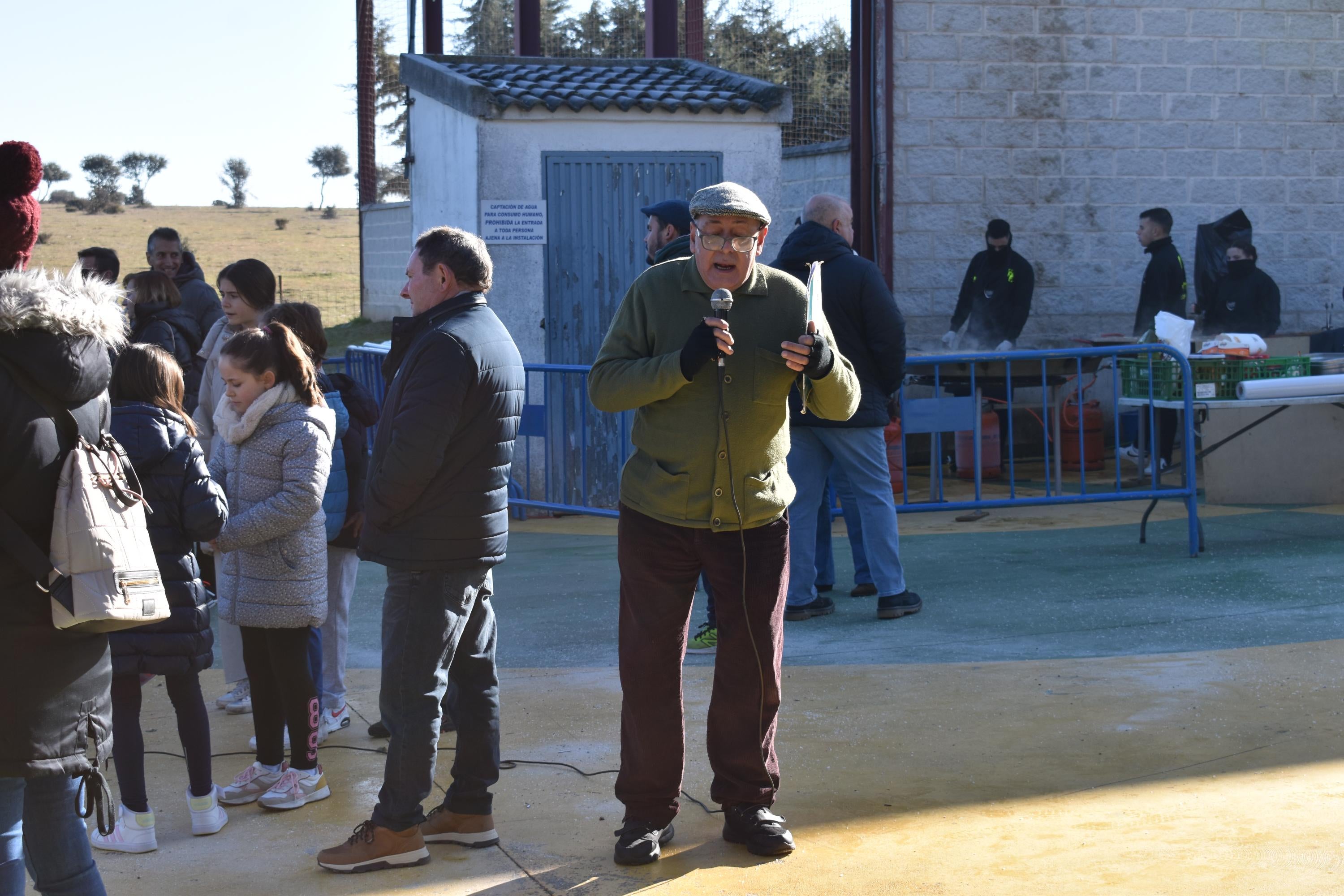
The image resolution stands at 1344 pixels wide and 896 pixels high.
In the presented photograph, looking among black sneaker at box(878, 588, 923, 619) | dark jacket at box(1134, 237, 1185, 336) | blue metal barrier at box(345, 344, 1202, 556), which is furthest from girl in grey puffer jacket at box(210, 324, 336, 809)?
dark jacket at box(1134, 237, 1185, 336)

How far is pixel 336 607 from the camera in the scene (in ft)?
17.1

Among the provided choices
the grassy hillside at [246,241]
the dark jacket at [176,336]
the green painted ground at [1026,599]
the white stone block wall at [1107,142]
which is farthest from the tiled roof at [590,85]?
the grassy hillside at [246,241]

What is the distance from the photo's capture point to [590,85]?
10.6 meters

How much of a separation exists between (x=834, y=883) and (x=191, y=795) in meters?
1.87

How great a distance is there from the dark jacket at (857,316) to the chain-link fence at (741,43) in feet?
17.3

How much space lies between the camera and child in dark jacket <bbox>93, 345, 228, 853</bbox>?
157 inches

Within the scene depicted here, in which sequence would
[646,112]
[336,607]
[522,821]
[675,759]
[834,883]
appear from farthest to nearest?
[646,112] < [336,607] < [522,821] < [675,759] < [834,883]

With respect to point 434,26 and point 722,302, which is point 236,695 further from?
point 434,26

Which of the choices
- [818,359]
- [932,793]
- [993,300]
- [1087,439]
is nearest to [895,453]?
[1087,439]

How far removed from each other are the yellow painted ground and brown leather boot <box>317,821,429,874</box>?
0.05 m

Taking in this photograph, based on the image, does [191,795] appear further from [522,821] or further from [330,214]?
[330,214]

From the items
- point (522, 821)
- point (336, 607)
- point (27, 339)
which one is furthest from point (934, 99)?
point (27, 339)

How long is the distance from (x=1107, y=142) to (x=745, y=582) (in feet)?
32.3

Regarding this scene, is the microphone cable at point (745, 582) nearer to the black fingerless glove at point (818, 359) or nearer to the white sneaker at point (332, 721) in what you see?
the black fingerless glove at point (818, 359)
